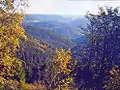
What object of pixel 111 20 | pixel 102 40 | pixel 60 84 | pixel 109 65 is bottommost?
pixel 60 84

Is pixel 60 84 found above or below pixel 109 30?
below

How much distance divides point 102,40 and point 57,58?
19.4 feet

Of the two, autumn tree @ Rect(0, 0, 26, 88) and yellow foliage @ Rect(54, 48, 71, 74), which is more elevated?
autumn tree @ Rect(0, 0, 26, 88)

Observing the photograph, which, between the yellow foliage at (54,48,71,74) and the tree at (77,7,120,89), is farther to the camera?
the yellow foliage at (54,48,71,74)

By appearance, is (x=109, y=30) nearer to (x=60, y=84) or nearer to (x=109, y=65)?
(x=109, y=65)

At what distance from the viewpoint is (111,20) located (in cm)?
3847

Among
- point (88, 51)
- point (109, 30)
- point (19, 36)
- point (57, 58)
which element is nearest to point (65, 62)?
point (57, 58)

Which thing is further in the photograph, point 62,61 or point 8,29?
point 62,61

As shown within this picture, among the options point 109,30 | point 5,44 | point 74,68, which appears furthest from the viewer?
point 74,68

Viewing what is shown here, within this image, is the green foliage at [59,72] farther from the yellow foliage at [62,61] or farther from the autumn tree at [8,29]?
the autumn tree at [8,29]

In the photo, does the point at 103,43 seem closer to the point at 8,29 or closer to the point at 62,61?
the point at 62,61

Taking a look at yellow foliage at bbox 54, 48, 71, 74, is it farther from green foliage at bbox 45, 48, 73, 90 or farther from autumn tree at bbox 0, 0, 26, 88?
autumn tree at bbox 0, 0, 26, 88

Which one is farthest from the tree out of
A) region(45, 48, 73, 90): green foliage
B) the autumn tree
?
the autumn tree

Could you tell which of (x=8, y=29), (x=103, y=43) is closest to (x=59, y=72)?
(x=103, y=43)
